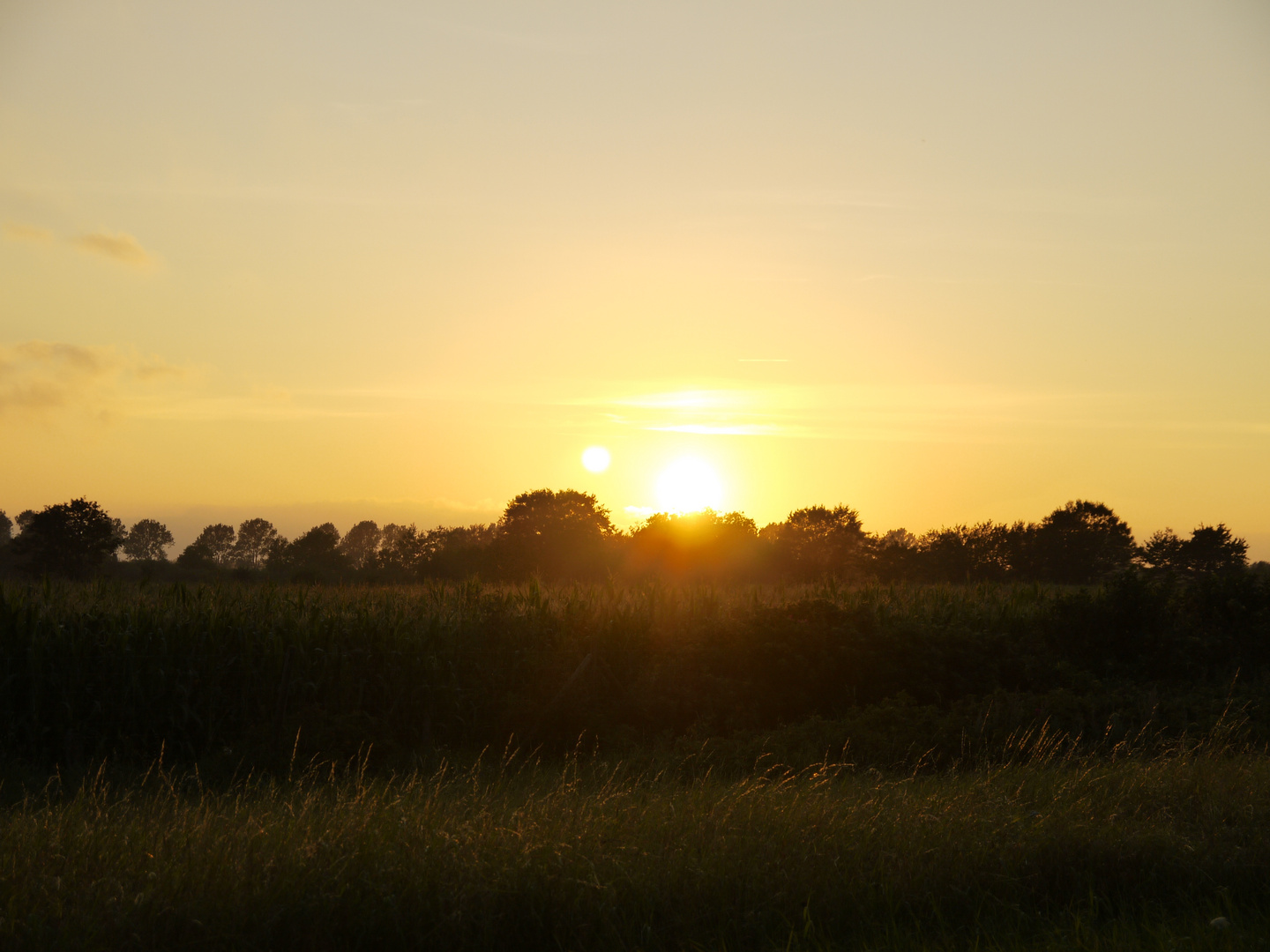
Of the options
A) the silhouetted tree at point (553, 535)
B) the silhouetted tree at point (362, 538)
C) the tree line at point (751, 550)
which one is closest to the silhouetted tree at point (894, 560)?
the tree line at point (751, 550)

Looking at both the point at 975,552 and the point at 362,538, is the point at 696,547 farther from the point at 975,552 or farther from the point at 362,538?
the point at 362,538

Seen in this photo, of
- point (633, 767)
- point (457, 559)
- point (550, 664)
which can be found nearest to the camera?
point (633, 767)

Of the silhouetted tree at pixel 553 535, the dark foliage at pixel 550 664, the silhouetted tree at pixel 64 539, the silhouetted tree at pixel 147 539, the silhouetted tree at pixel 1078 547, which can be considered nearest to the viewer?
the dark foliage at pixel 550 664

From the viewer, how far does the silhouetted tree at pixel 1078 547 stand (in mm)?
55594

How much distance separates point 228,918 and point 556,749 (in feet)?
34.4

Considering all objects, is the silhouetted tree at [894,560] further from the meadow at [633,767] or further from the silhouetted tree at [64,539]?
the silhouetted tree at [64,539]

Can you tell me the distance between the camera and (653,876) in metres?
6.38

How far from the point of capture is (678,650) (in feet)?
59.7

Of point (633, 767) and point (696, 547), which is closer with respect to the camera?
point (633, 767)

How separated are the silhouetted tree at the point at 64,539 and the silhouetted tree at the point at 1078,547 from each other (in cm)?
5008

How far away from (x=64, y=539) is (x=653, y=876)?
137ft

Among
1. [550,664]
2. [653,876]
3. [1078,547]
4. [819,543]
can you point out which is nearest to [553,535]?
[819,543]

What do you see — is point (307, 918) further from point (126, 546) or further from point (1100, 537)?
point (126, 546)

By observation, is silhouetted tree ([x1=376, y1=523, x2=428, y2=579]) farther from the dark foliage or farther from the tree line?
the dark foliage
